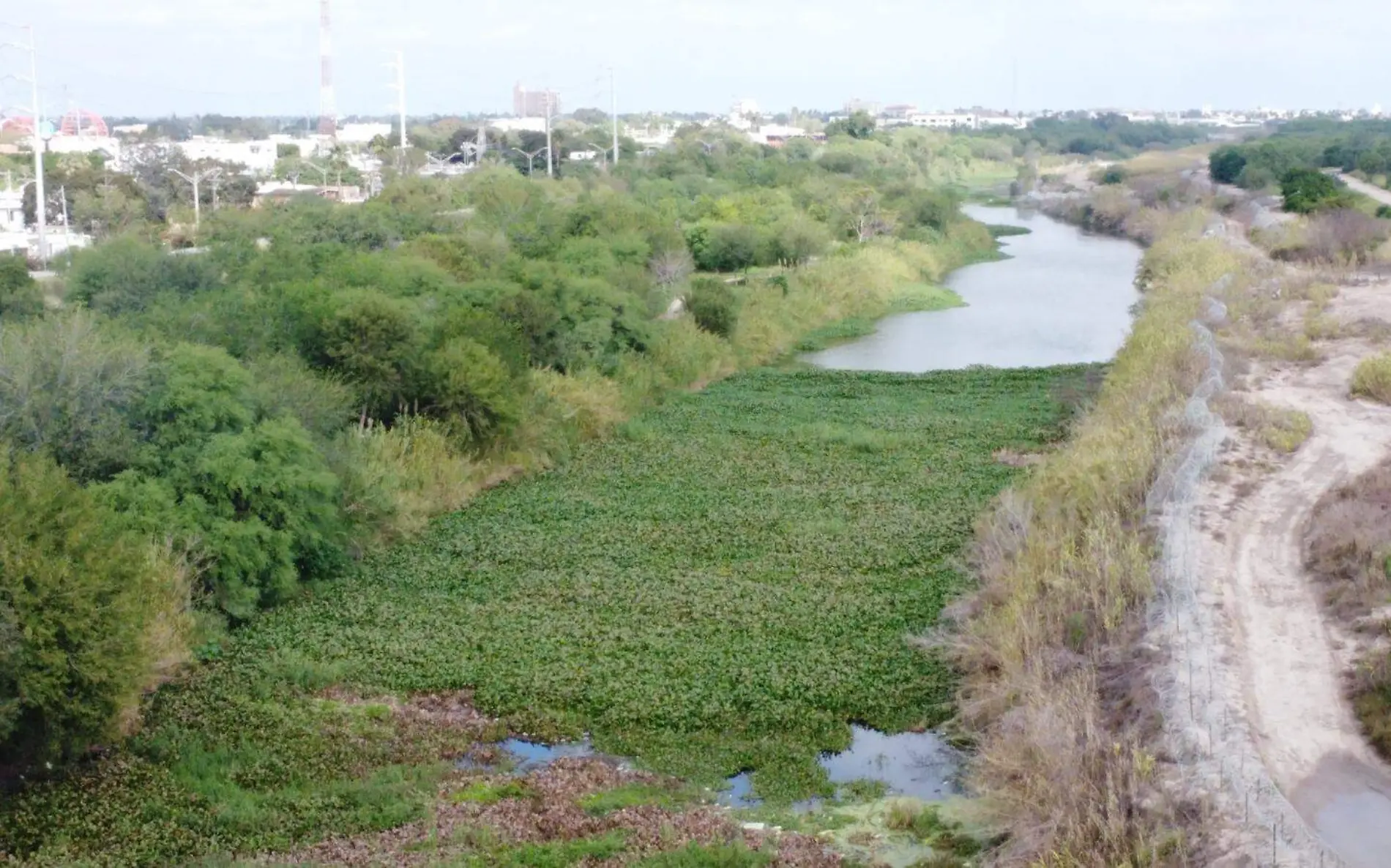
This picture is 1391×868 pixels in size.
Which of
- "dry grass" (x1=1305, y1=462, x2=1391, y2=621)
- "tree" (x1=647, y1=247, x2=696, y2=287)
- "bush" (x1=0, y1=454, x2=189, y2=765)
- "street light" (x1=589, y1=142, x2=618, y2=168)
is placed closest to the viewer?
"bush" (x1=0, y1=454, x2=189, y2=765)

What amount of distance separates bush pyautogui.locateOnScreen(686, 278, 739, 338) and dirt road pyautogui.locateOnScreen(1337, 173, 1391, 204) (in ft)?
116

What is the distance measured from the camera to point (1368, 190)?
67375 mm

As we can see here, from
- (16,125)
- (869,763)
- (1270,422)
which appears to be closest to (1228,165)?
(1270,422)

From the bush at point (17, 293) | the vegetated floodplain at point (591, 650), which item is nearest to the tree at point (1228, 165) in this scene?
the vegetated floodplain at point (591, 650)

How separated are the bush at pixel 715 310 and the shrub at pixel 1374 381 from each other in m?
17.6

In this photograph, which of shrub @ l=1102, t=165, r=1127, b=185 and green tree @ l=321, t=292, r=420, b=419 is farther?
shrub @ l=1102, t=165, r=1127, b=185

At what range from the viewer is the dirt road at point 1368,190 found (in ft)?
201

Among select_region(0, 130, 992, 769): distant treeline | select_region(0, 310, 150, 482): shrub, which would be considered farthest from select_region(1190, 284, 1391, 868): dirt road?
select_region(0, 310, 150, 482): shrub

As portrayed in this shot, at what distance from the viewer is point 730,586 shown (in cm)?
1794

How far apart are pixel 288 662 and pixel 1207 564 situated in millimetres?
10446

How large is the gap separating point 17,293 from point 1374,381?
25.5 meters

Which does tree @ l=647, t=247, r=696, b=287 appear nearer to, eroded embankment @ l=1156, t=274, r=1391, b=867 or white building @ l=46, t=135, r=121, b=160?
eroded embankment @ l=1156, t=274, r=1391, b=867

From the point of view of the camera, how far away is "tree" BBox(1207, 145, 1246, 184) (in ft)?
259

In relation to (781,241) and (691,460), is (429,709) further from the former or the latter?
(781,241)
